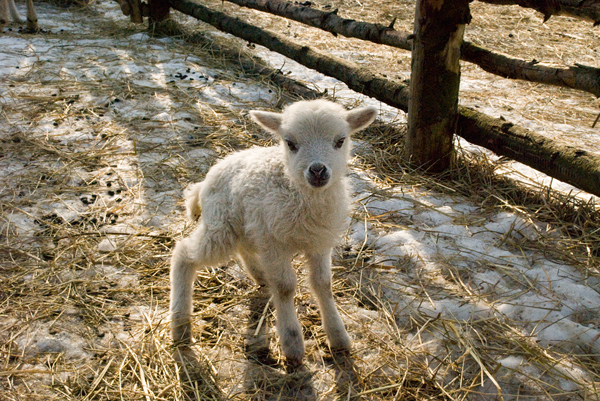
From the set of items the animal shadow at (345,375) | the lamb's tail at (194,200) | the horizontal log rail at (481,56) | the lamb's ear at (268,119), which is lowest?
the animal shadow at (345,375)

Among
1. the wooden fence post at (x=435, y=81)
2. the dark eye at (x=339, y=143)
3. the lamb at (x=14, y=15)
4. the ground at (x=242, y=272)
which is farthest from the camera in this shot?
the lamb at (x=14, y=15)

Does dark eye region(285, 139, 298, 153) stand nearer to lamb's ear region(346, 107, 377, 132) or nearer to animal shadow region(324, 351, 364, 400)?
lamb's ear region(346, 107, 377, 132)

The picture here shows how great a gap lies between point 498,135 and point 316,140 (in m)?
2.41

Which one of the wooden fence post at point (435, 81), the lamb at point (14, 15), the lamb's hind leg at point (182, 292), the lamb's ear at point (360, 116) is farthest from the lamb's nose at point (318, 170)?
the lamb at point (14, 15)

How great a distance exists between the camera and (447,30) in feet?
13.6

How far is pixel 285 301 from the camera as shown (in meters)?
2.86

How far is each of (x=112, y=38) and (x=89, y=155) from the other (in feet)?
14.4

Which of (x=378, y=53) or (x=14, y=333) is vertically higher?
(x=378, y=53)

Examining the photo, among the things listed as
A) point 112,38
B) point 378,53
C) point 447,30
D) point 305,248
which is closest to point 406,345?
point 305,248

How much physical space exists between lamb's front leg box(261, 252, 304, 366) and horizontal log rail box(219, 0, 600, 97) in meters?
2.58

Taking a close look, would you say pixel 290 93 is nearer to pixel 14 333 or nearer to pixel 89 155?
pixel 89 155

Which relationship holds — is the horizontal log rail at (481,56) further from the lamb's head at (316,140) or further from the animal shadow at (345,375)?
the animal shadow at (345,375)

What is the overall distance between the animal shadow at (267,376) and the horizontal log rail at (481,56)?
2895 mm

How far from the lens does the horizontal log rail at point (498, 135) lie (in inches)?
153
